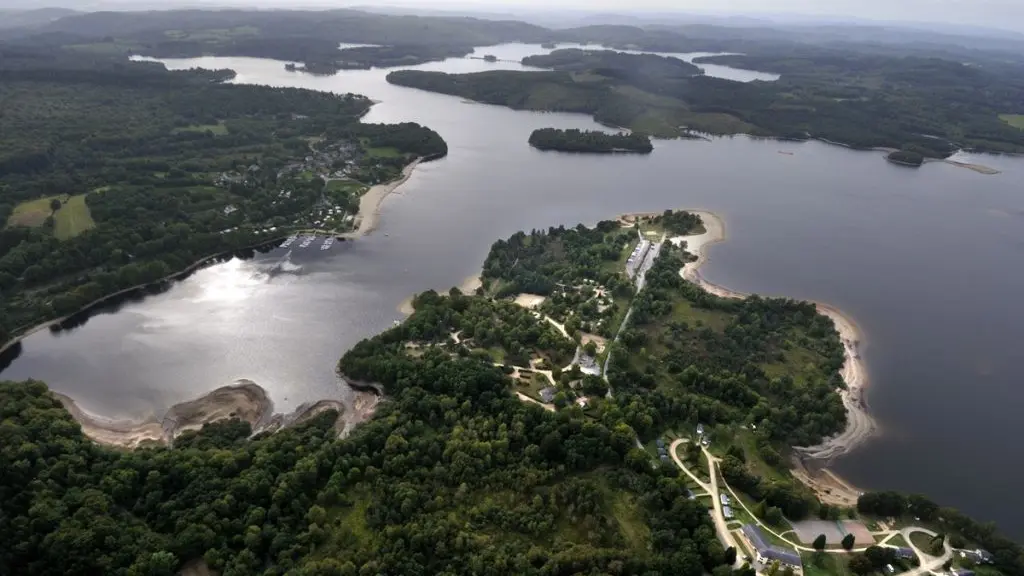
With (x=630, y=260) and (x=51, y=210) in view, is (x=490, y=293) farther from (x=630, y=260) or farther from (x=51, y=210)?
(x=51, y=210)

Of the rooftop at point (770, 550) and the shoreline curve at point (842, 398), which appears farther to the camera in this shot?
the shoreline curve at point (842, 398)

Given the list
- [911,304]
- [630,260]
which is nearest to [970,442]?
[911,304]

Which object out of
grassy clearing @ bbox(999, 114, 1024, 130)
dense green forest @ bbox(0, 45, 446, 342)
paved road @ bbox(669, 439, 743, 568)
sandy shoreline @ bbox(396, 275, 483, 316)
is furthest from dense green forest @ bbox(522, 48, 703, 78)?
paved road @ bbox(669, 439, 743, 568)

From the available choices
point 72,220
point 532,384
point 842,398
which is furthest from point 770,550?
point 72,220

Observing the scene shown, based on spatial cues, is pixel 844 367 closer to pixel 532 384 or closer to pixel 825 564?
pixel 825 564

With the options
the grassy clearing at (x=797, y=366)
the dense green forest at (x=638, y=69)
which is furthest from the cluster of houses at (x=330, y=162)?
the dense green forest at (x=638, y=69)

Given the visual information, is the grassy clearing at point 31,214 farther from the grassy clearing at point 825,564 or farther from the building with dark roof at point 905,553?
the building with dark roof at point 905,553
